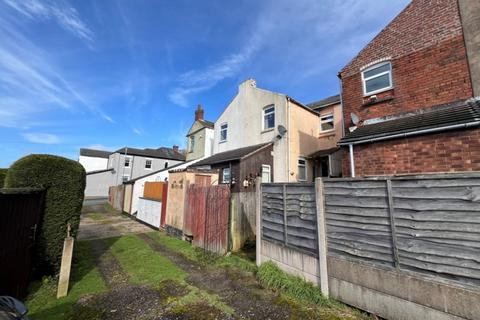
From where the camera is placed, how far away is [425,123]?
624 centimetres

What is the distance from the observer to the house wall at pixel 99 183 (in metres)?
32.9

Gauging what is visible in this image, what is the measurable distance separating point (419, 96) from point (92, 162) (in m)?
49.1

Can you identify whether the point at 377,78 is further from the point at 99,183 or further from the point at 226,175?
the point at 99,183

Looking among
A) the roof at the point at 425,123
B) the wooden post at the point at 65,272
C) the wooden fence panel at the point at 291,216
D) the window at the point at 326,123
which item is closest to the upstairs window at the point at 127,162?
the window at the point at 326,123

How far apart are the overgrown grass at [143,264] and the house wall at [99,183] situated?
28.6m

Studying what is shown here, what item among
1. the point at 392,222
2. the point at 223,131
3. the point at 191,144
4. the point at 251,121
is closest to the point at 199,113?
the point at 191,144

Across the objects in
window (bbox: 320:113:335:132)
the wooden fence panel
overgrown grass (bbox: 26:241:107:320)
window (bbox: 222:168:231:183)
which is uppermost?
window (bbox: 320:113:335:132)

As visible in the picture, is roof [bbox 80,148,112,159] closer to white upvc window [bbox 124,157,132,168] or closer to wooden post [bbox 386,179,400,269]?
white upvc window [bbox 124,157,132,168]

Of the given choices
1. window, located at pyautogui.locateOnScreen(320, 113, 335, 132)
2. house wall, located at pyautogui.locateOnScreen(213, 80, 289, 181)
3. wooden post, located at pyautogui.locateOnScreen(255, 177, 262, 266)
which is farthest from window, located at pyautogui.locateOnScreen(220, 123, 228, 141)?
wooden post, located at pyautogui.locateOnScreen(255, 177, 262, 266)

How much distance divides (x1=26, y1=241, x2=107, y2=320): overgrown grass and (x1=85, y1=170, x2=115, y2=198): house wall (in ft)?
101

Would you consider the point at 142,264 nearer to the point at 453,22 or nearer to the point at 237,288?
the point at 237,288

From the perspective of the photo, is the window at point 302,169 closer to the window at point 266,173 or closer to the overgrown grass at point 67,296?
the window at point 266,173

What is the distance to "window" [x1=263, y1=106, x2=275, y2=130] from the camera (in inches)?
573

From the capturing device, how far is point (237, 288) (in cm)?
520
